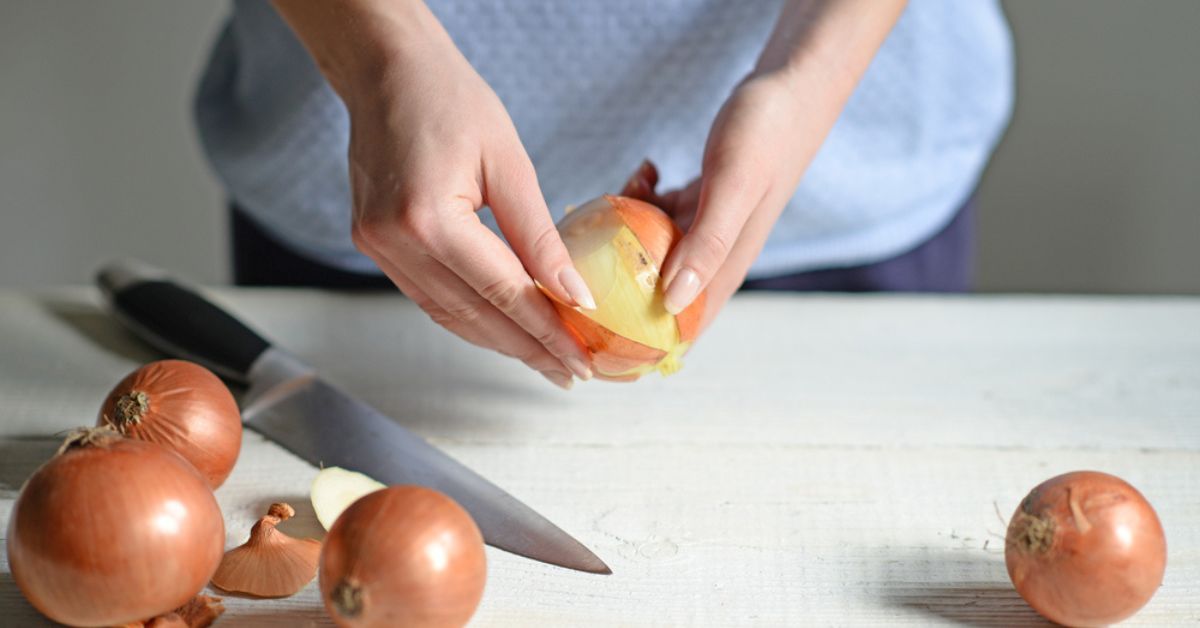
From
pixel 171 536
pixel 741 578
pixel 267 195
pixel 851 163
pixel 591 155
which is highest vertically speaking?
pixel 851 163

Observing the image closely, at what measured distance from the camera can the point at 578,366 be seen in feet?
2.94

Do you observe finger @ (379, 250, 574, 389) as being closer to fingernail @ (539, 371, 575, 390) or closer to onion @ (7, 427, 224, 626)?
fingernail @ (539, 371, 575, 390)

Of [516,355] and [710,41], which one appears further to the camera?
[710,41]

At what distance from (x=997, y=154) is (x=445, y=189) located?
1.75 meters

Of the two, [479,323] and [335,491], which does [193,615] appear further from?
[479,323]

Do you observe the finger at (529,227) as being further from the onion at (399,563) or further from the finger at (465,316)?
the onion at (399,563)

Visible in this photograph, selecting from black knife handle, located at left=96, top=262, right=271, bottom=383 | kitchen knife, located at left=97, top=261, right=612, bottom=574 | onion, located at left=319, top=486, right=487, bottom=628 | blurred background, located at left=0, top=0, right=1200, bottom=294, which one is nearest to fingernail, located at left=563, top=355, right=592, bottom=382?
kitchen knife, located at left=97, top=261, right=612, bottom=574

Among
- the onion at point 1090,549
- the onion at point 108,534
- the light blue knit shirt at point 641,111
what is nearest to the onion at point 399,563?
the onion at point 108,534

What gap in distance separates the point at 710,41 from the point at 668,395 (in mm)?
363

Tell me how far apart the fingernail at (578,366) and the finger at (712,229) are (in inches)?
3.6

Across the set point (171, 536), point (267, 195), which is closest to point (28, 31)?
point (267, 195)

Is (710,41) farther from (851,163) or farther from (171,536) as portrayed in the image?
(171,536)

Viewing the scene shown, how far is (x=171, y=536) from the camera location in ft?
2.24

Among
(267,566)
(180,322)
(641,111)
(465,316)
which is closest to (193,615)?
(267,566)
